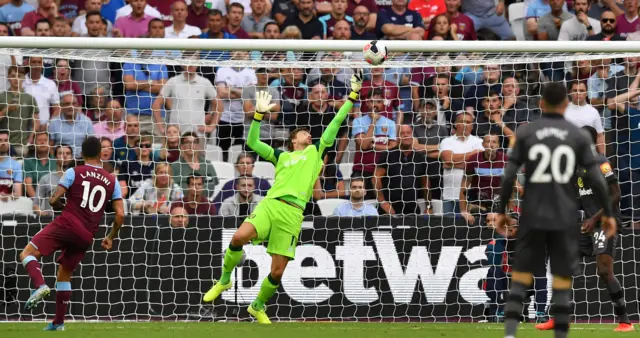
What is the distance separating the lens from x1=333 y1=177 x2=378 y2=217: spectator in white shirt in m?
14.2

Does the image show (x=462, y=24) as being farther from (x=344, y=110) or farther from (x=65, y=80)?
(x=65, y=80)

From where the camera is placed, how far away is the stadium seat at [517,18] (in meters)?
17.4

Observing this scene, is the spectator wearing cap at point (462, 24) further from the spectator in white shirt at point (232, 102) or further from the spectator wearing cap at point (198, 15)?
the spectator wearing cap at point (198, 15)

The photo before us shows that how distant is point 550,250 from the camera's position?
848 centimetres

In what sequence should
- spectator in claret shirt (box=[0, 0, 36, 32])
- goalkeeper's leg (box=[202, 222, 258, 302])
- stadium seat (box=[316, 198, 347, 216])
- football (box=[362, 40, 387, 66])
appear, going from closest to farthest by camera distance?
goalkeeper's leg (box=[202, 222, 258, 302]) < football (box=[362, 40, 387, 66]) < stadium seat (box=[316, 198, 347, 216]) < spectator in claret shirt (box=[0, 0, 36, 32])

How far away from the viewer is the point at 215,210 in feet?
47.9

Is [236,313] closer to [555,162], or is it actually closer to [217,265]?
[217,265]

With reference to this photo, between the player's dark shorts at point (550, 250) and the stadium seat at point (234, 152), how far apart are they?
7.16m

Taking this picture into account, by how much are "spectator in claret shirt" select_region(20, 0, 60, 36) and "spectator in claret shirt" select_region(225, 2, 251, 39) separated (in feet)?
8.67

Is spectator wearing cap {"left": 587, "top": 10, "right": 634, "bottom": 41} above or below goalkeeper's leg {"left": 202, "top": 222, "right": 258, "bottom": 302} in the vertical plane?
above

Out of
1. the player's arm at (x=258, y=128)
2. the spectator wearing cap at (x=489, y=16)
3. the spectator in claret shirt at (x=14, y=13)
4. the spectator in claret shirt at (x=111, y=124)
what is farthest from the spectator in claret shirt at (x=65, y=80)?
the spectator wearing cap at (x=489, y=16)

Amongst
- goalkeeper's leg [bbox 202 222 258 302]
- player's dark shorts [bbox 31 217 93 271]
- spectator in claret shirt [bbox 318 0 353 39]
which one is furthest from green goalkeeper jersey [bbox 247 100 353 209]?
spectator in claret shirt [bbox 318 0 353 39]

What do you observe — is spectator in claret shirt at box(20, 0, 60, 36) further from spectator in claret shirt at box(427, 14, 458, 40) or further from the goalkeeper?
the goalkeeper

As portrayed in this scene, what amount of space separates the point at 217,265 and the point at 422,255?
2626 millimetres
